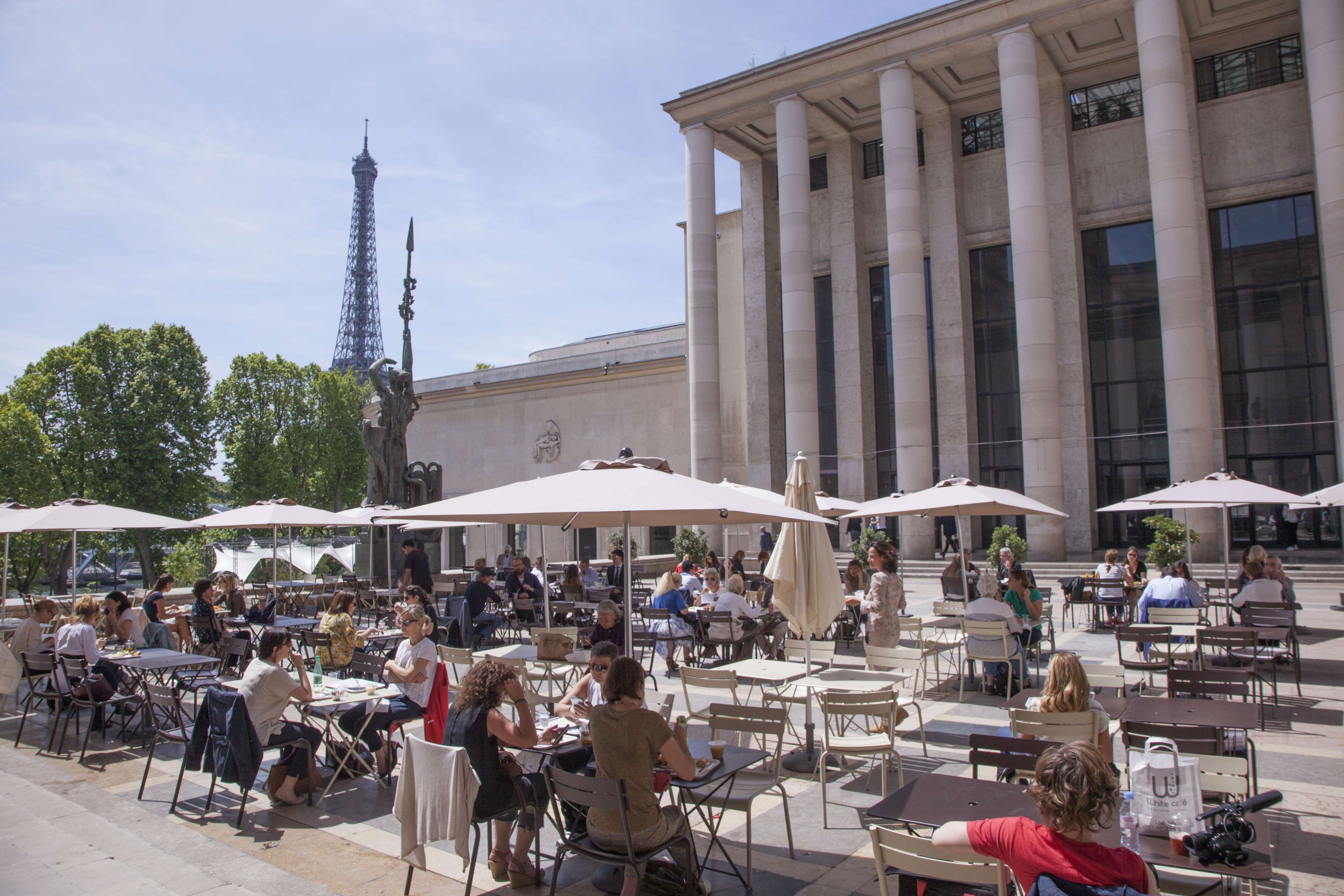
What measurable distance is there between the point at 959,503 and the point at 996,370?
70.3 ft

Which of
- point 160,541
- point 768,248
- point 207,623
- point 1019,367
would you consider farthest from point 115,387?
point 1019,367

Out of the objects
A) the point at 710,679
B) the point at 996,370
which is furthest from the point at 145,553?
the point at 710,679

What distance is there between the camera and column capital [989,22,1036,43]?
26812 mm

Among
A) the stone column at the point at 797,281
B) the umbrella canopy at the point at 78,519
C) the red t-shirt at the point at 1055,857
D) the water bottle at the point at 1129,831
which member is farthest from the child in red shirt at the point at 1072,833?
the stone column at the point at 797,281

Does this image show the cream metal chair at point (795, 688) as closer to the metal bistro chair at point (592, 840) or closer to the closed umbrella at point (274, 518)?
the metal bistro chair at point (592, 840)

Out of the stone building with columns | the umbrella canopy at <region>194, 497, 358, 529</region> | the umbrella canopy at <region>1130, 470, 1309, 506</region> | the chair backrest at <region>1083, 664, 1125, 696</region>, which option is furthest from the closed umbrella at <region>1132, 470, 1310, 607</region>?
the umbrella canopy at <region>194, 497, 358, 529</region>

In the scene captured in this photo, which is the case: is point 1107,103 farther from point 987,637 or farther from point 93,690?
point 93,690

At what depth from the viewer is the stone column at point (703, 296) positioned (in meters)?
33.8

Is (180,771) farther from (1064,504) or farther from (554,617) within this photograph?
(1064,504)

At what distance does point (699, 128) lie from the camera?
34.2 meters

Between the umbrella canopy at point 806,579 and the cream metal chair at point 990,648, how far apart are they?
8.39ft

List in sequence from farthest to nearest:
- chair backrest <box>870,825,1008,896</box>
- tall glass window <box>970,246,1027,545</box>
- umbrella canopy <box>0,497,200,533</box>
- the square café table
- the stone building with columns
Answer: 1. tall glass window <box>970,246,1027,545</box>
2. the stone building with columns
3. umbrella canopy <box>0,497,200,533</box>
4. the square café table
5. chair backrest <box>870,825,1008,896</box>

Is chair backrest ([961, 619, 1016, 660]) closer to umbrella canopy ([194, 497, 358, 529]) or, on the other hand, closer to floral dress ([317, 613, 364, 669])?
floral dress ([317, 613, 364, 669])

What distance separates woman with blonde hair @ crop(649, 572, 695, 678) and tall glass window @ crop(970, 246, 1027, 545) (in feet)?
66.1
